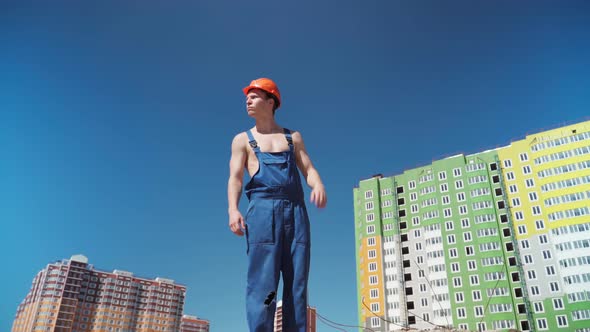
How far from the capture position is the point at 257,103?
5668 millimetres

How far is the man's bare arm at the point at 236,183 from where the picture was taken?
16.3 feet

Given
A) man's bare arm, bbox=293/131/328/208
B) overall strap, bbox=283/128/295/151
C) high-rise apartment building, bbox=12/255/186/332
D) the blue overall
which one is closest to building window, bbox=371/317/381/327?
high-rise apartment building, bbox=12/255/186/332

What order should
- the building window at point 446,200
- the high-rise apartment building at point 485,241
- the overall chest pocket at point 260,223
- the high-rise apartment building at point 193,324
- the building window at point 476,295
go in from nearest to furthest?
the overall chest pocket at point 260,223
the high-rise apartment building at point 485,241
the building window at point 476,295
the building window at point 446,200
the high-rise apartment building at point 193,324

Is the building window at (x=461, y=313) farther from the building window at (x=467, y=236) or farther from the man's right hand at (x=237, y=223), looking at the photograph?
the man's right hand at (x=237, y=223)

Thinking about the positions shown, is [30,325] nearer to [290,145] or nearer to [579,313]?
[579,313]

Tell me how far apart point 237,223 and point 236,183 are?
0.59m

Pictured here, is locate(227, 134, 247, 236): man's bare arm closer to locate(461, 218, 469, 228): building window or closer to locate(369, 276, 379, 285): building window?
locate(461, 218, 469, 228): building window

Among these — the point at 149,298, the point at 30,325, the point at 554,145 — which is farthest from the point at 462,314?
the point at 30,325

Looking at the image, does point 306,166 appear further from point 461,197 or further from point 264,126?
point 461,197

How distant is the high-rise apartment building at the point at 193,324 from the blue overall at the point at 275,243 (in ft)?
412

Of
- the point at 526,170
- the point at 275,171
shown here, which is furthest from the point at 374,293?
the point at 275,171

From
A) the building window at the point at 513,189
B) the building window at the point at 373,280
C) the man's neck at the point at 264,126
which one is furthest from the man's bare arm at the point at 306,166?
the building window at the point at 373,280

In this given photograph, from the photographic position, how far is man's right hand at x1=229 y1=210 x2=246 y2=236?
495 cm

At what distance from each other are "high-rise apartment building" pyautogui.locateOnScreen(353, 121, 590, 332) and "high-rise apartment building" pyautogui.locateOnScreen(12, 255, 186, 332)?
56.2m
